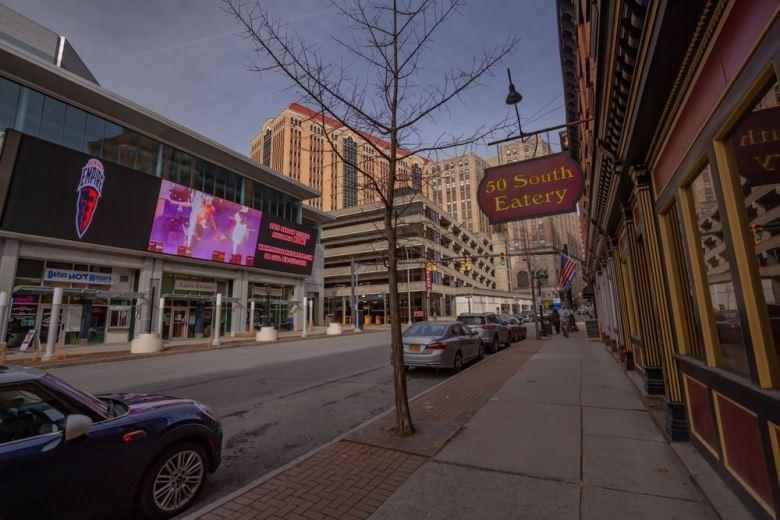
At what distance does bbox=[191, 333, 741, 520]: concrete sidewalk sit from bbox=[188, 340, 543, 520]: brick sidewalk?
0.01 m

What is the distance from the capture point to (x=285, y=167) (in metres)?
82.4

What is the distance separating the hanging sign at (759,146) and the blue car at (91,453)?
5456 mm

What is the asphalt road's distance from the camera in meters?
5.29

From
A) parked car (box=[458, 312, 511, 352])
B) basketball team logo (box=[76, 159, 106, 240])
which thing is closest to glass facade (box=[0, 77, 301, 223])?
basketball team logo (box=[76, 159, 106, 240])

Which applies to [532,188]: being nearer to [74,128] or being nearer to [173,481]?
[173,481]

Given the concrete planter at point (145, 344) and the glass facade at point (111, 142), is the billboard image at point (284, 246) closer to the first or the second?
the glass facade at point (111, 142)

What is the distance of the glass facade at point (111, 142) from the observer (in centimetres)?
1991

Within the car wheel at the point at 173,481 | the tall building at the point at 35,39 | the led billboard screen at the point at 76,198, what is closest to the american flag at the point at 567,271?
the car wheel at the point at 173,481

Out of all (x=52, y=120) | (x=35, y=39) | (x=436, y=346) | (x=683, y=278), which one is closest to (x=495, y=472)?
(x=683, y=278)

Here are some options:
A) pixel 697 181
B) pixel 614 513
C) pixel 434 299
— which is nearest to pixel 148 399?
pixel 614 513

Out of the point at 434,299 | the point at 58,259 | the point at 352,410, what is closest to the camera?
the point at 352,410

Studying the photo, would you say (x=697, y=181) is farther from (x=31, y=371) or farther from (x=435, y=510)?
(x=31, y=371)

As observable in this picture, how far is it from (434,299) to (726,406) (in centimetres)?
5326

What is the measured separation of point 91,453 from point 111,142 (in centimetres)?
2708
